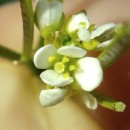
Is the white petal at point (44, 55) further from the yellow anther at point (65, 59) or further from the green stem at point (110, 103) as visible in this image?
the green stem at point (110, 103)

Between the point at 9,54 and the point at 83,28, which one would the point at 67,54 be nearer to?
the point at 83,28

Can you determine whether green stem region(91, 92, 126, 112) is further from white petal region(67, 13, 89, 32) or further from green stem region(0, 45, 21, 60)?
green stem region(0, 45, 21, 60)

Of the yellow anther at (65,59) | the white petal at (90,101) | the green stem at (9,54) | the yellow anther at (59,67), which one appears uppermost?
the yellow anther at (65,59)

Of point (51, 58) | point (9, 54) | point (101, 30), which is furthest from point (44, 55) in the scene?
point (9, 54)

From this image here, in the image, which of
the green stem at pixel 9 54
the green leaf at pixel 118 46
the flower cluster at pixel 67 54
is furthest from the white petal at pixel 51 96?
the green stem at pixel 9 54

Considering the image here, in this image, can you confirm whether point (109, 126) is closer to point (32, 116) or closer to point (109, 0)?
point (32, 116)

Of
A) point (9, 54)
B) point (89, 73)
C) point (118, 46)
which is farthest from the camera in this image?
point (9, 54)

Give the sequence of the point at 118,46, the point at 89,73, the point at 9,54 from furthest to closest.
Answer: the point at 9,54
the point at 89,73
the point at 118,46
